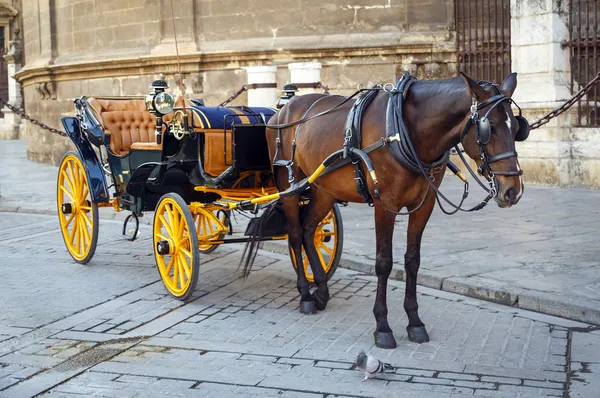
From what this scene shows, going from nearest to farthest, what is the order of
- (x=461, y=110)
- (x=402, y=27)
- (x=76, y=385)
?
1. (x=76, y=385)
2. (x=461, y=110)
3. (x=402, y=27)

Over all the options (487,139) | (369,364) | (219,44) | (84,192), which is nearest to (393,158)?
(487,139)

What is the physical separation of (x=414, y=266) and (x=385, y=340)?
0.59m

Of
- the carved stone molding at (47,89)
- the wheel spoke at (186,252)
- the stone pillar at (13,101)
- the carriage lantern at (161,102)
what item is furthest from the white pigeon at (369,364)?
the stone pillar at (13,101)

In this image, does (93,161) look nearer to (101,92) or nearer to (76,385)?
(76,385)

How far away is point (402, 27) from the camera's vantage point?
15.3m

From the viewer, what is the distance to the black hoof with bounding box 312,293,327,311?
264 inches

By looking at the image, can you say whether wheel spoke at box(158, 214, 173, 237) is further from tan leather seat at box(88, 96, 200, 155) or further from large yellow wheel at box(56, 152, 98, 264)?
large yellow wheel at box(56, 152, 98, 264)

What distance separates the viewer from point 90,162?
334 inches

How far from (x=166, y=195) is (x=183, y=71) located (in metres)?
10.2

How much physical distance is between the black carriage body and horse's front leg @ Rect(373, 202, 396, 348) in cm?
172

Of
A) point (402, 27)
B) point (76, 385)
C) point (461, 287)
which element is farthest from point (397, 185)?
point (402, 27)

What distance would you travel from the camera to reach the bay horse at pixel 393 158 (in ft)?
17.4

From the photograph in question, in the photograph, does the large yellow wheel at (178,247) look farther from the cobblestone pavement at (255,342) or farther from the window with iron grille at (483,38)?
the window with iron grille at (483,38)

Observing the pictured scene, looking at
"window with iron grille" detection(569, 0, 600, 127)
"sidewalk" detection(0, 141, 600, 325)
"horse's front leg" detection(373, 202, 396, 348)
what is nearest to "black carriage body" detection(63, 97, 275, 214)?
"sidewalk" detection(0, 141, 600, 325)
